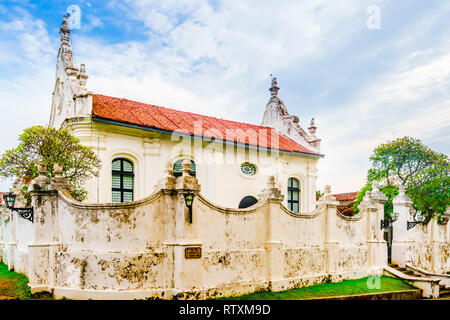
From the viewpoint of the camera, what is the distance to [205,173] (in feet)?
60.0

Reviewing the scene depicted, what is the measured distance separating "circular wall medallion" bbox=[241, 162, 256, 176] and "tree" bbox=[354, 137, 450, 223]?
640 cm

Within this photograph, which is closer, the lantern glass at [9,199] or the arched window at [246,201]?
the lantern glass at [9,199]

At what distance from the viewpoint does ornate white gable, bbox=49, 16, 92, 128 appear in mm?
15641

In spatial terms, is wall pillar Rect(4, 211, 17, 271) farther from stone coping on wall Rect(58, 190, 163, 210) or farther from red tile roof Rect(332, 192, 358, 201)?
red tile roof Rect(332, 192, 358, 201)

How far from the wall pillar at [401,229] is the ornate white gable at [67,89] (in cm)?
1421

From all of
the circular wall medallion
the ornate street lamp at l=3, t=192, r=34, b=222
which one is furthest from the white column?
the ornate street lamp at l=3, t=192, r=34, b=222

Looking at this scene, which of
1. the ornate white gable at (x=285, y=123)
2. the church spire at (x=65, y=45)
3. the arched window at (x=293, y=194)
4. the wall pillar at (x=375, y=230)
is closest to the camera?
the wall pillar at (x=375, y=230)

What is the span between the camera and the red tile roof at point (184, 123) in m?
16.7

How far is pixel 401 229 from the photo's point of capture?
1639cm

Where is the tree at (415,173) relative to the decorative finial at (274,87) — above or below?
below

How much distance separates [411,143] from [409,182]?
2.05 meters

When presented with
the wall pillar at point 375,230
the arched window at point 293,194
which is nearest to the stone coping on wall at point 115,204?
the wall pillar at point 375,230
